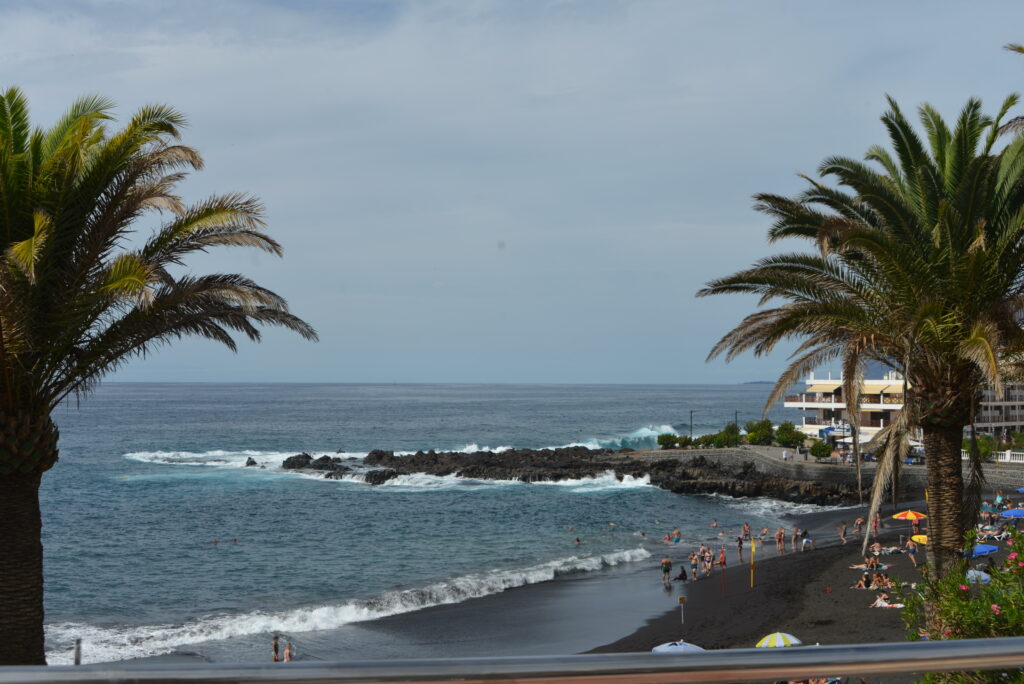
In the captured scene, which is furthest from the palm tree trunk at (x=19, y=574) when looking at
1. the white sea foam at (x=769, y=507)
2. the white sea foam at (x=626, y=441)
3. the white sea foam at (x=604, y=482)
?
the white sea foam at (x=626, y=441)

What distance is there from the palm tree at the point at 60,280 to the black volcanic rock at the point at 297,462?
70.5 meters

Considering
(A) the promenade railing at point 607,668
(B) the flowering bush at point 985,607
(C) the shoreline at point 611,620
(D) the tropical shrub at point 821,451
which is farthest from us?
(D) the tropical shrub at point 821,451

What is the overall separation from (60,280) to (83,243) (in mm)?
575

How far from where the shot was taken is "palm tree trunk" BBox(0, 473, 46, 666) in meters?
9.32

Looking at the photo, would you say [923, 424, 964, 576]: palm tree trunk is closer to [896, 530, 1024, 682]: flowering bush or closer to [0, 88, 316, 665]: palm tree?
[896, 530, 1024, 682]: flowering bush

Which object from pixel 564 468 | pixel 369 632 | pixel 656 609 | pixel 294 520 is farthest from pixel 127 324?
pixel 564 468

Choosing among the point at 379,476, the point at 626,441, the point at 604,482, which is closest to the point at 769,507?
the point at 604,482

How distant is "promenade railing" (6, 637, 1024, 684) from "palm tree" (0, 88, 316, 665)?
26.2 ft

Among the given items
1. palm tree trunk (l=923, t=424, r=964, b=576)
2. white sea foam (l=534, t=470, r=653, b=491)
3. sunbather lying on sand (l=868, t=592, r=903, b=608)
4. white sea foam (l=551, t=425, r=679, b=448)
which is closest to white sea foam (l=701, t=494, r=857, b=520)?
white sea foam (l=534, t=470, r=653, b=491)

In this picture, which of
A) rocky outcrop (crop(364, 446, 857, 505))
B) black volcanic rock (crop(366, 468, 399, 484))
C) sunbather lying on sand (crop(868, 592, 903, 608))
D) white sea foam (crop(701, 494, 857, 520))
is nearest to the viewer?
sunbather lying on sand (crop(868, 592, 903, 608))

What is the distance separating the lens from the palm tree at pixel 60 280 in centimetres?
931

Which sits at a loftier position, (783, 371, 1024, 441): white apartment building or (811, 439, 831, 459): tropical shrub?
(783, 371, 1024, 441): white apartment building

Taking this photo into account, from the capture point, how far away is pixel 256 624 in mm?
28828

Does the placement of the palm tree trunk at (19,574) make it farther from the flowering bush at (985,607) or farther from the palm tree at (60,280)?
the flowering bush at (985,607)
